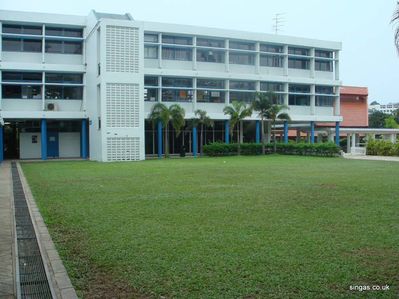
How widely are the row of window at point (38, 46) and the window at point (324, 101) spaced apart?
23.3 metres

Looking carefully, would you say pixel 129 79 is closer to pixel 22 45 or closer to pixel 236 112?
pixel 22 45

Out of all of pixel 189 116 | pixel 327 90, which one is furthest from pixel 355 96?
pixel 189 116

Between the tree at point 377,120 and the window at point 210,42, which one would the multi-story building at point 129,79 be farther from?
the tree at point 377,120

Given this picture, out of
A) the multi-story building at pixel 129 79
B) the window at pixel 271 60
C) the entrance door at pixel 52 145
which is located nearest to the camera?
the multi-story building at pixel 129 79

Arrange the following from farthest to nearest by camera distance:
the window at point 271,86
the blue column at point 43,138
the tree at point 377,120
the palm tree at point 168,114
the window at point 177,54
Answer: the tree at point 377,120 < the window at point 271,86 < the window at point 177,54 < the palm tree at point 168,114 < the blue column at point 43,138

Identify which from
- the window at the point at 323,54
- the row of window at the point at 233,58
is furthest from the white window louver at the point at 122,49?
the window at the point at 323,54

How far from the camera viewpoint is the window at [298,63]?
150 ft

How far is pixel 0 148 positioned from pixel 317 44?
30.1m

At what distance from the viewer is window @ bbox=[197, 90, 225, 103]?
136ft

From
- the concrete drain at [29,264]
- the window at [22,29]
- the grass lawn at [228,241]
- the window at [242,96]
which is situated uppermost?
the window at [22,29]

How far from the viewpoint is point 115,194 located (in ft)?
42.2

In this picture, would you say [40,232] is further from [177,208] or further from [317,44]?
[317,44]

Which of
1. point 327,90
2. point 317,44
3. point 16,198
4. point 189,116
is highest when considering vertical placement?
point 317,44

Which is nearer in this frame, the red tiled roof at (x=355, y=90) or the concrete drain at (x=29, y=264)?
the concrete drain at (x=29, y=264)
